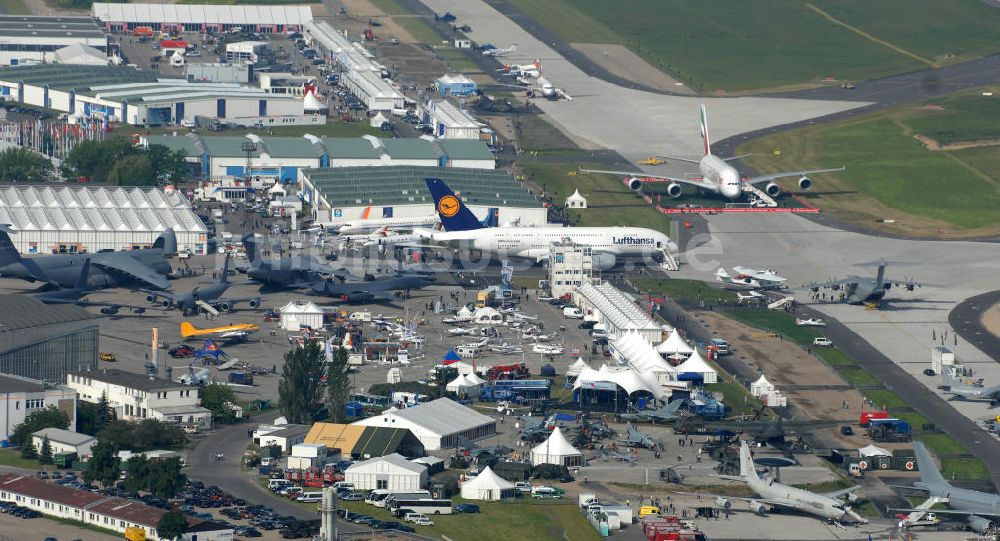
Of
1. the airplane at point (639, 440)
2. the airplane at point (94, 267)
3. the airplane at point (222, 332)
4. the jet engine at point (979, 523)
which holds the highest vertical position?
the airplane at point (94, 267)

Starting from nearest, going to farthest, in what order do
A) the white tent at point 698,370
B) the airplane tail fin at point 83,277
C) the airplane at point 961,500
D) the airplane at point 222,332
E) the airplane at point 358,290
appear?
the airplane at point 961,500 < the white tent at point 698,370 < the airplane at point 222,332 < the airplane tail fin at point 83,277 < the airplane at point 358,290

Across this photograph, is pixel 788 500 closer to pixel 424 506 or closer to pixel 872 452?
pixel 872 452

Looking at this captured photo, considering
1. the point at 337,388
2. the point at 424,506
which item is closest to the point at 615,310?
the point at 337,388

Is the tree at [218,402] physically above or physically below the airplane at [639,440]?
above

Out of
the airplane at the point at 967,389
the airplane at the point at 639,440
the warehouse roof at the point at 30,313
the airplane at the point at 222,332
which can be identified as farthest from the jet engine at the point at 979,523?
the airplane at the point at 222,332

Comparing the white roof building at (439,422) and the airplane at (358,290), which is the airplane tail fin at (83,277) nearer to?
the airplane at (358,290)

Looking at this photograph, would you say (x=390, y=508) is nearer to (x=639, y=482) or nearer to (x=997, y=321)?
(x=639, y=482)

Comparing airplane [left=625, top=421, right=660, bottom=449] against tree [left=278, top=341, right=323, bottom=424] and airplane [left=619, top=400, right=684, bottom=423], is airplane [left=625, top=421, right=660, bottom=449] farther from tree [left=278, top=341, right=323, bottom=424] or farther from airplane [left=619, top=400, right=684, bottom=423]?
tree [left=278, top=341, right=323, bottom=424]

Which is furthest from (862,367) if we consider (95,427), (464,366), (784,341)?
(95,427)
